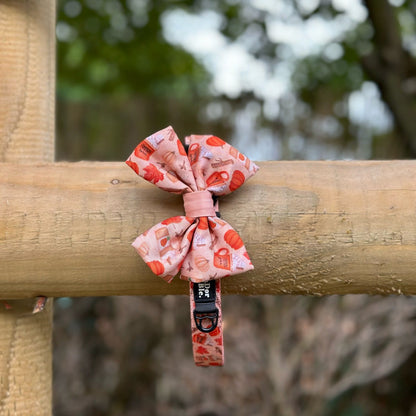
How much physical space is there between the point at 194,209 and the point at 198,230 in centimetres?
3

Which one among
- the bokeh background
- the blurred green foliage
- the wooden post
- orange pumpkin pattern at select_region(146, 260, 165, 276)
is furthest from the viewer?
the blurred green foliage

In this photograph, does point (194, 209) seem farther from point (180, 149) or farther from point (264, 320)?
point (264, 320)

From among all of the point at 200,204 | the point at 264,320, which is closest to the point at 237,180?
the point at 200,204

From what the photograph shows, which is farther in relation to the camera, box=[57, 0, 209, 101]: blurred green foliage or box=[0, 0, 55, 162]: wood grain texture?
box=[57, 0, 209, 101]: blurred green foliage

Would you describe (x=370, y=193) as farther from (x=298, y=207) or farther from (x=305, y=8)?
(x=305, y=8)

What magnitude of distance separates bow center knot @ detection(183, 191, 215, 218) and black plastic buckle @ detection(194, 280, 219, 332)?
0.34 feet

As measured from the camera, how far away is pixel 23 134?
2.96 feet

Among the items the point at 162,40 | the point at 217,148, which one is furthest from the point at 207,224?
the point at 162,40

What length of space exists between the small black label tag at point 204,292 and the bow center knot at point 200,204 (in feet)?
0.34

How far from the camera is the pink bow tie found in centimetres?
73

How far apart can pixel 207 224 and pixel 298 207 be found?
0.47 feet

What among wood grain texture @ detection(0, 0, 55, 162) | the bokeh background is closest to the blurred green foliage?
the bokeh background

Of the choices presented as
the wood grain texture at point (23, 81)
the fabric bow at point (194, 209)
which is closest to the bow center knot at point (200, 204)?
the fabric bow at point (194, 209)

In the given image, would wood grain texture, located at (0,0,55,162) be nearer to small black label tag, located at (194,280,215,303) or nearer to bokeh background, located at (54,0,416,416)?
small black label tag, located at (194,280,215,303)
